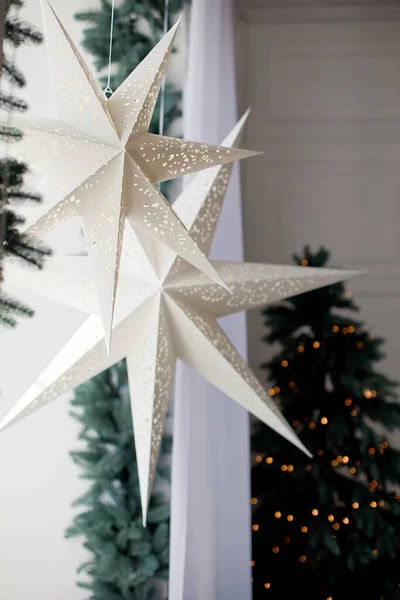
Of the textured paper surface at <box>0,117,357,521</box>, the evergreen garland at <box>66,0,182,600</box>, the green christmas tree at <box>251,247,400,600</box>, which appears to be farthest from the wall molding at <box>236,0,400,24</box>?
the textured paper surface at <box>0,117,357,521</box>

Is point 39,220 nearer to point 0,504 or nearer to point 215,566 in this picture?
point 215,566

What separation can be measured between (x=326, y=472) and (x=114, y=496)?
71cm

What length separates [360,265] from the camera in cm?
287

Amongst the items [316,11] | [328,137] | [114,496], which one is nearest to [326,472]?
[114,496]

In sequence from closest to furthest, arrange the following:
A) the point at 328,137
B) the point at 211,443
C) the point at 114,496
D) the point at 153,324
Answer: the point at 153,324, the point at 211,443, the point at 114,496, the point at 328,137

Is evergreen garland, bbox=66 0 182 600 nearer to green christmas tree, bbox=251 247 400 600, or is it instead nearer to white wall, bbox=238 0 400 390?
green christmas tree, bbox=251 247 400 600

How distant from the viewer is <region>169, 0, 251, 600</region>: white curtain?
194 centimetres

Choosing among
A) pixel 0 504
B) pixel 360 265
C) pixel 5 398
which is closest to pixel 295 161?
pixel 360 265

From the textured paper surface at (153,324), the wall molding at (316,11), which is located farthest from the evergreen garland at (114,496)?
the wall molding at (316,11)

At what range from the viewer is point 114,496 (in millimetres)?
2191

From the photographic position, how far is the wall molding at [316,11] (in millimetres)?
2963

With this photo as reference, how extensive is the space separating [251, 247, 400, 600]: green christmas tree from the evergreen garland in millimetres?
340

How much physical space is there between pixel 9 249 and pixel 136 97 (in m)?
0.56

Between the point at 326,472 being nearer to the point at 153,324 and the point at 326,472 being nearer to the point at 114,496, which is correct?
the point at 114,496
